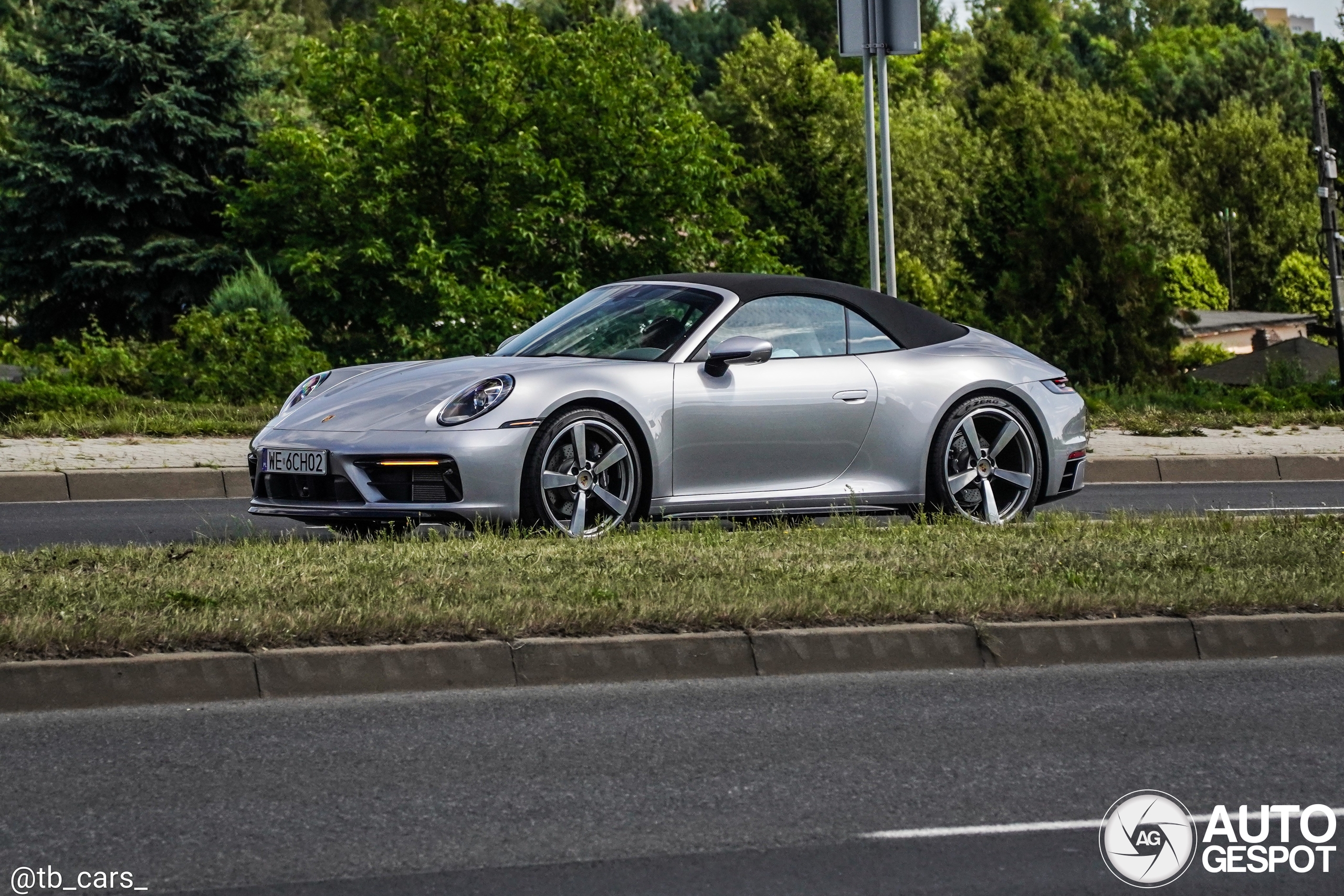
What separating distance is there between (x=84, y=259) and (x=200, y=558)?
898 inches

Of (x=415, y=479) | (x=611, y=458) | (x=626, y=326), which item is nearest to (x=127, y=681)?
(x=415, y=479)

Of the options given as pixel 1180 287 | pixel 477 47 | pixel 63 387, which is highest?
pixel 477 47

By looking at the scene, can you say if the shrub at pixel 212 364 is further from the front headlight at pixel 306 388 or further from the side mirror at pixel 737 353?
the side mirror at pixel 737 353

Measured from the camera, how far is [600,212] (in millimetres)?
26656

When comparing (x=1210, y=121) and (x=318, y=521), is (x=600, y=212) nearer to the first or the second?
(x=318, y=521)

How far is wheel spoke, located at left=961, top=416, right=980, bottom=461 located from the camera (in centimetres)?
877

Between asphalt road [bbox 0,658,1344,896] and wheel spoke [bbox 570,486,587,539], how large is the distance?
7.91 ft

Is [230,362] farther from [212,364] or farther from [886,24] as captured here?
[886,24]

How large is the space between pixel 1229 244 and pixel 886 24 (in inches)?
2249

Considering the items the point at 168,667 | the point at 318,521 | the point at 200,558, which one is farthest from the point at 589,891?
the point at 318,521

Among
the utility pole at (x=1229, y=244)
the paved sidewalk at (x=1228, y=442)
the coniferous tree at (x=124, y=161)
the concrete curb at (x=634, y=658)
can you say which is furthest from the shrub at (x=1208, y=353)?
the concrete curb at (x=634, y=658)

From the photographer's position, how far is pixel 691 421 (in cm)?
811

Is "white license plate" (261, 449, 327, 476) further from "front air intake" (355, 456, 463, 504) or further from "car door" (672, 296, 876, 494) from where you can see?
"car door" (672, 296, 876, 494)

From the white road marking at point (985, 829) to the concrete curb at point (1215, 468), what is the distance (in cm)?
980
